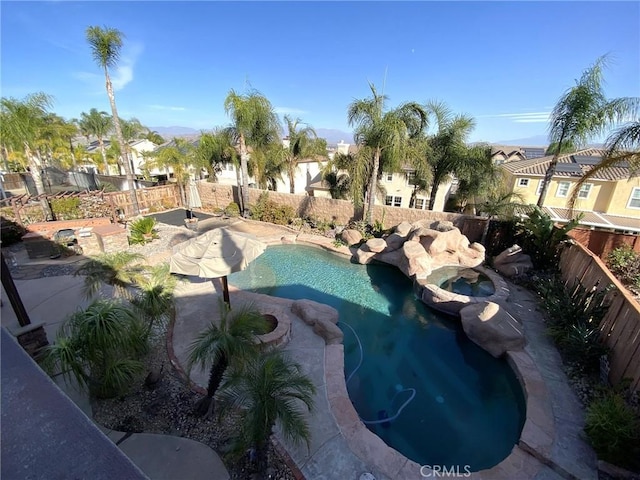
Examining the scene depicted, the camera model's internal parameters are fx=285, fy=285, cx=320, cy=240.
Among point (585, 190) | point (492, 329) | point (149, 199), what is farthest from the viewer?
point (585, 190)

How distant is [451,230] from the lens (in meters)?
12.1

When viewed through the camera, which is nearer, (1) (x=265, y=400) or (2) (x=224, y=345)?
(1) (x=265, y=400)

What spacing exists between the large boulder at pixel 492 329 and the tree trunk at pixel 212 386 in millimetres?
6727

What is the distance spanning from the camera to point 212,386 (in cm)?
478

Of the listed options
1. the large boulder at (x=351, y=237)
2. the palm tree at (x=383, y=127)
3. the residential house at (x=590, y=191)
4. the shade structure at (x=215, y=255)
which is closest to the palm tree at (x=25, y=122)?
the shade structure at (x=215, y=255)

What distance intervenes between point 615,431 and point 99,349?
818 cm

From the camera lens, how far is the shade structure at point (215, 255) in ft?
22.0

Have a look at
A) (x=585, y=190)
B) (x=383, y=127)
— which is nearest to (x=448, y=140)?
(x=383, y=127)

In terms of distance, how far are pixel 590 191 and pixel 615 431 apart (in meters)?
23.8

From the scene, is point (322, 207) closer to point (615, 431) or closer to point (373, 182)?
point (373, 182)

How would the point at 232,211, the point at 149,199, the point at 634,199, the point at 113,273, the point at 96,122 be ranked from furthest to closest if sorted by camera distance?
1. the point at 96,122
2. the point at 634,199
3. the point at 149,199
4. the point at 232,211
5. the point at 113,273

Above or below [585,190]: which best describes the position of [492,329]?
below

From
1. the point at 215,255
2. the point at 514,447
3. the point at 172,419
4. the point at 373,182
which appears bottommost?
the point at 514,447

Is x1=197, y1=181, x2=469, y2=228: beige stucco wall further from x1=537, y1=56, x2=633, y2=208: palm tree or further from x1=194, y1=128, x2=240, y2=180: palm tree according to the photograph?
x1=537, y1=56, x2=633, y2=208: palm tree
